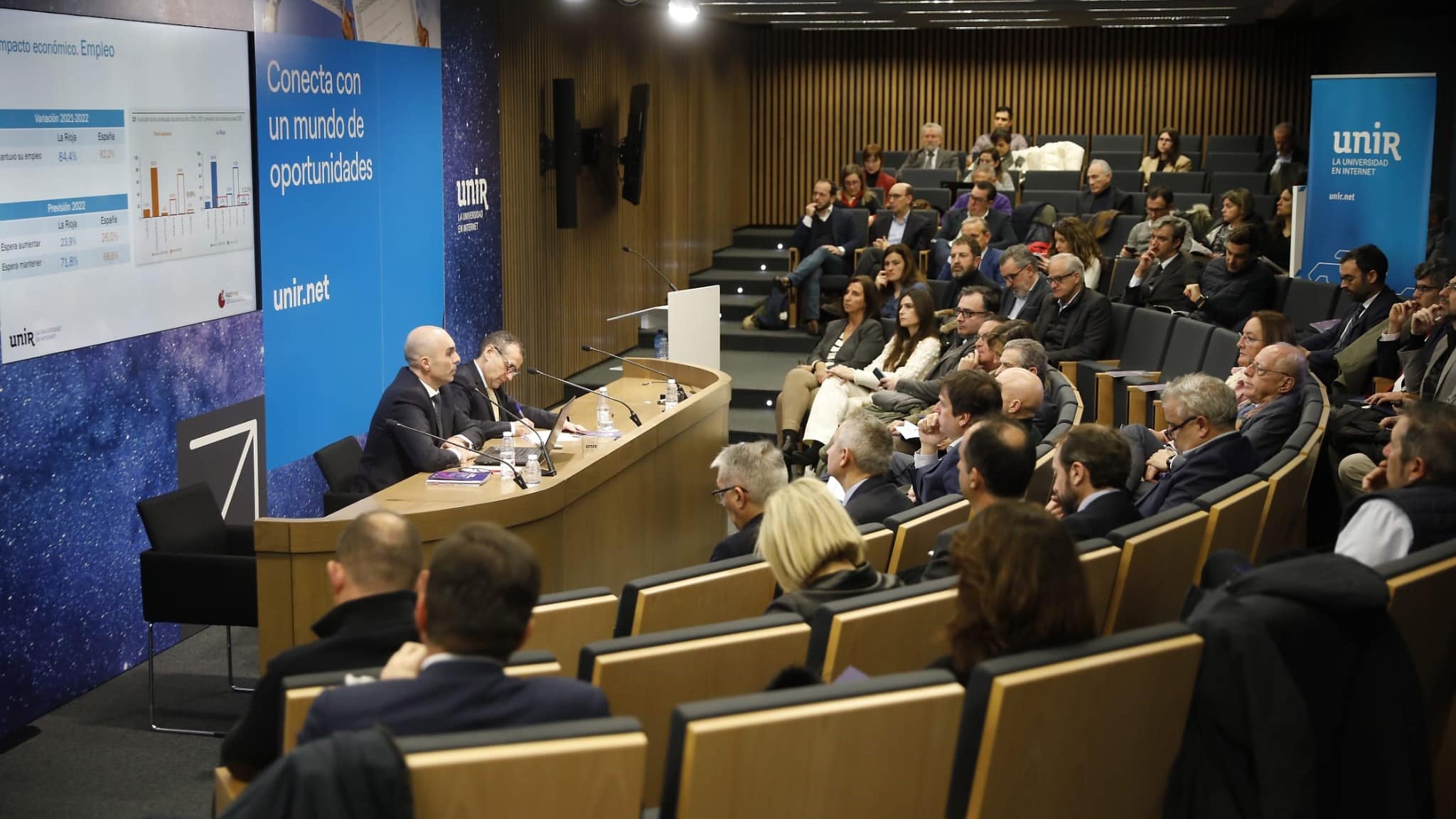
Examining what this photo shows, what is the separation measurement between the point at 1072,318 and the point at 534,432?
159 inches

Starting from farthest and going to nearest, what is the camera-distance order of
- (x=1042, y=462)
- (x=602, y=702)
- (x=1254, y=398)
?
(x=1254, y=398), (x=1042, y=462), (x=602, y=702)

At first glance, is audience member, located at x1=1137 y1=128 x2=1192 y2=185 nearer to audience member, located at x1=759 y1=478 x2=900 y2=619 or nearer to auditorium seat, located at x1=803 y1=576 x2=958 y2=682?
audience member, located at x1=759 y1=478 x2=900 y2=619

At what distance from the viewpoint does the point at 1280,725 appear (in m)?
2.35

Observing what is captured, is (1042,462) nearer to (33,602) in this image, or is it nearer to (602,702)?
(602,702)

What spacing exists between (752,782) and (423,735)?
0.47 meters

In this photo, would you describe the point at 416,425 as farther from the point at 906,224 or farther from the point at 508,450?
the point at 906,224

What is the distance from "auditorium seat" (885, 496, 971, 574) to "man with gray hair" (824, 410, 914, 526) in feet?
1.21

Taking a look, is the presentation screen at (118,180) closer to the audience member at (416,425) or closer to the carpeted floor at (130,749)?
the audience member at (416,425)

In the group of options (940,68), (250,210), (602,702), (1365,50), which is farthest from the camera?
(940,68)

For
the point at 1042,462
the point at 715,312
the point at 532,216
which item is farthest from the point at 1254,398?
the point at 532,216

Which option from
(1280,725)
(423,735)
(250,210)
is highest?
(250,210)

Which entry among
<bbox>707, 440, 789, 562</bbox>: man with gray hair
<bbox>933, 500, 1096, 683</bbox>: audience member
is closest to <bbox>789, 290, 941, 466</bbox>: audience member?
<bbox>707, 440, 789, 562</bbox>: man with gray hair

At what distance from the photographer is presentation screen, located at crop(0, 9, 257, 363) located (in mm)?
4762

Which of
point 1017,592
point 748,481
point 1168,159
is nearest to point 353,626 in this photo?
point 1017,592
